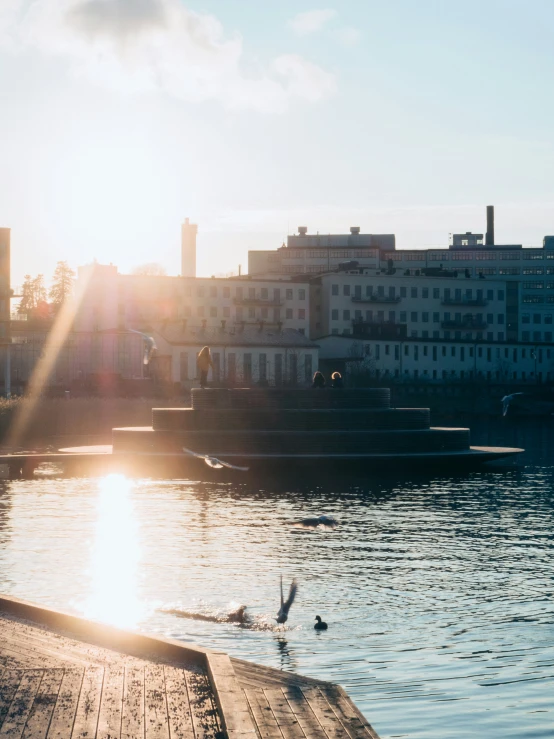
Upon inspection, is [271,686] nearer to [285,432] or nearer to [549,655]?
[549,655]

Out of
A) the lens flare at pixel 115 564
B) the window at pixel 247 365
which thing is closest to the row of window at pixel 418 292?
the window at pixel 247 365

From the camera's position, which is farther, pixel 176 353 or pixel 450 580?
pixel 176 353

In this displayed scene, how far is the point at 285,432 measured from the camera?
143 ft

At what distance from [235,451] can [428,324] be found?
117 meters

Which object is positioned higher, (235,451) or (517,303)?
(517,303)

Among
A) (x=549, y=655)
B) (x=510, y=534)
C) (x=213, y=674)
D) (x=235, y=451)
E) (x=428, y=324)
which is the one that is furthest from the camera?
(x=428, y=324)

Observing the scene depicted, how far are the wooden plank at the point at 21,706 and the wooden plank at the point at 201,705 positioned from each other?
1.46 m

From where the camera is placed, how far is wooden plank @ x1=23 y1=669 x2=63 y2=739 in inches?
360

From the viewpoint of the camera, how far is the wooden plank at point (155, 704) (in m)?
9.31

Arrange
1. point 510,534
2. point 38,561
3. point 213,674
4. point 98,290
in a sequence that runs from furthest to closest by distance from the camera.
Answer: point 98,290 < point 510,534 < point 38,561 < point 213,674

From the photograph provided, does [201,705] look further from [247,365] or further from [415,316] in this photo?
[415,316]

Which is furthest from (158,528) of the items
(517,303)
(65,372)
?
(517,303)

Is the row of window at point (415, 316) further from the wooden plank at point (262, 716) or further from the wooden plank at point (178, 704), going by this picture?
the wooden plank at point (262, 716)

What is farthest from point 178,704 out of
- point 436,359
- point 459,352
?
point 459,352
